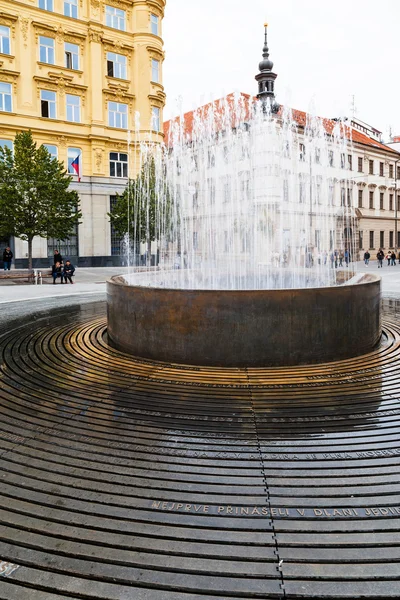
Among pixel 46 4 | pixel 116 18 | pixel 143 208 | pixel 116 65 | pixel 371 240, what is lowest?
pixel 371 240

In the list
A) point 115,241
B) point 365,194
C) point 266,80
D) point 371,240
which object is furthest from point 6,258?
point 371,240

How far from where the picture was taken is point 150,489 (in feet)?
10.5

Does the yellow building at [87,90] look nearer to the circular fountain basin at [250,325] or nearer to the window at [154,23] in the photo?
the window at [154,23]

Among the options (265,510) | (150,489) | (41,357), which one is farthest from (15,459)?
(41,357)

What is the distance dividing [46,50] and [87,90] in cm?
320

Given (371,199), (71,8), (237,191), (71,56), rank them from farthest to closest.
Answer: (371,199) < (71,56) < (71,8) < (237,191)

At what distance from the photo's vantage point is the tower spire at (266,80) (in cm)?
3206

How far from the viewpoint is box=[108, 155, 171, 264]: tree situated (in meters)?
28.6

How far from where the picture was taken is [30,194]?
2192 centimetres

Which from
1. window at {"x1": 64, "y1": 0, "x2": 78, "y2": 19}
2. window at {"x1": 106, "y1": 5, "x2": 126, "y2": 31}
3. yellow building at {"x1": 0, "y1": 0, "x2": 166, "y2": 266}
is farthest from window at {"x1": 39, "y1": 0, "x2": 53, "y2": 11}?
window at {"x1": 106, "y1": 5, "x2": 126, "y2": 31}

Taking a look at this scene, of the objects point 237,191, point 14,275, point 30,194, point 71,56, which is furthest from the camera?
point 71,56

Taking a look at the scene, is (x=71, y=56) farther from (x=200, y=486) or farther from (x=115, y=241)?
(x=200, y=486)

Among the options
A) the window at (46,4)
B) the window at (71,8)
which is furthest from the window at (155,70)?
the window at (46,4)

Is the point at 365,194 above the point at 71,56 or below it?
below
